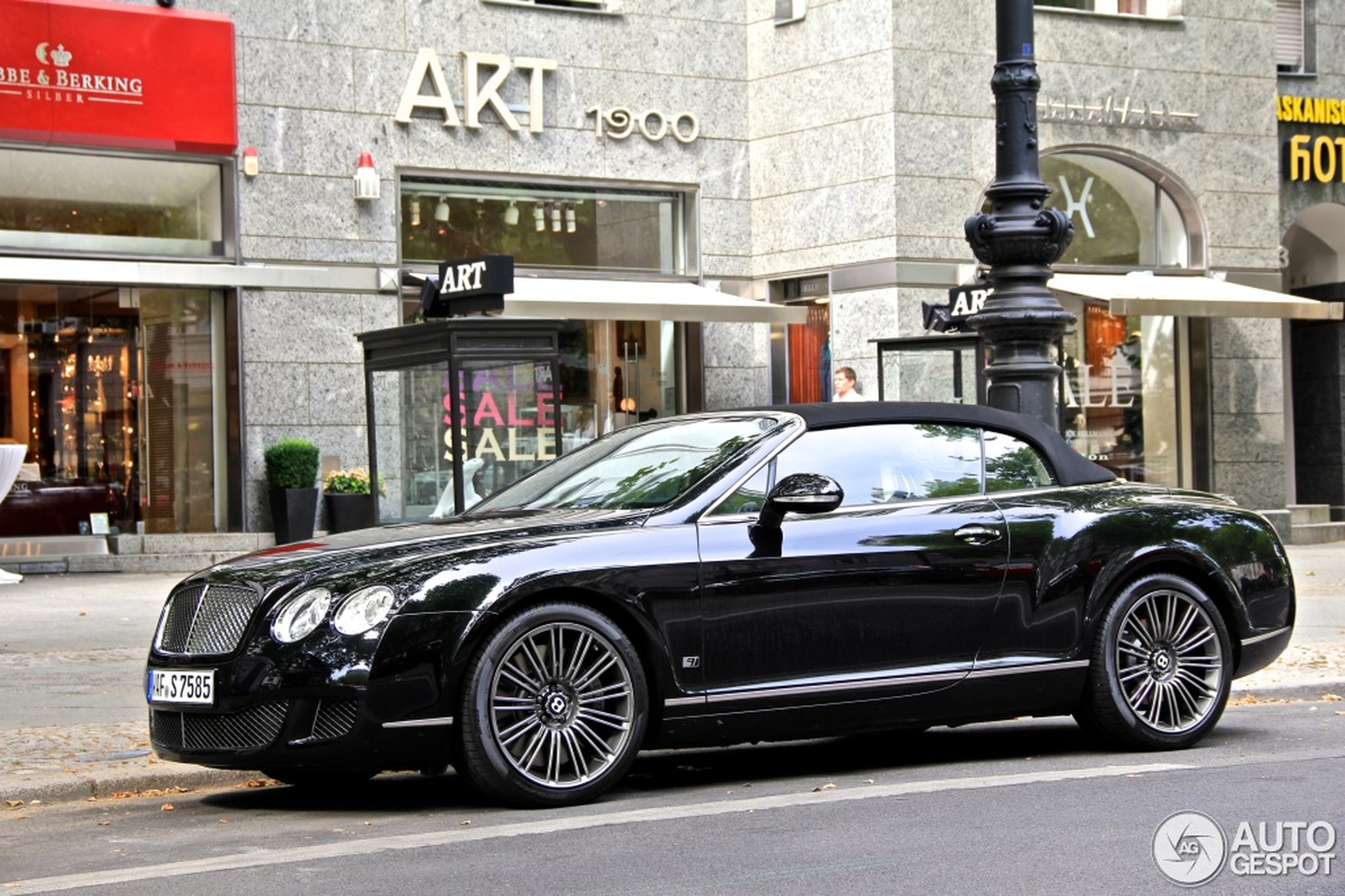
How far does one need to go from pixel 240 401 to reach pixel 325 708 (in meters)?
13.9

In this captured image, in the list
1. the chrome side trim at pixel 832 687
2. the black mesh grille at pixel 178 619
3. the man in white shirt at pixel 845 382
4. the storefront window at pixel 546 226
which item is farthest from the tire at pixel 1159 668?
the storefront window at pixel 546 226

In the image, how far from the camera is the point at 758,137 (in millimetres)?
23516

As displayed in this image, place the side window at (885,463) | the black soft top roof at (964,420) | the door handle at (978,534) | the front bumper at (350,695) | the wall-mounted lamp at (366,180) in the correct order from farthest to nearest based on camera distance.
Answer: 1. the wall-mounted lamp at (366,180)
2. the black soft top roof at (964,420)
3. the door handle at (978,534)
4. the side window at (885,463)
5. the front bumper at (350,695)

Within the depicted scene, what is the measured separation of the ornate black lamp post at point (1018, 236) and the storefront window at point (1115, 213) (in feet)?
41.6

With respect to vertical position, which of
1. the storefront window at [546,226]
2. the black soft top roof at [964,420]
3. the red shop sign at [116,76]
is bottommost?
the black soft top roof at [964,420]

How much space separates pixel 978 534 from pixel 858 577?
0.63m

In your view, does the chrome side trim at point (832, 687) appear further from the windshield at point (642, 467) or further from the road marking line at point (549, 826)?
the windshield at point (642, 467)

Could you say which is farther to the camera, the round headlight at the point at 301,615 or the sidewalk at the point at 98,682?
the sidewalk at the point at 98,682

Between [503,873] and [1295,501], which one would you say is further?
[1295,501]

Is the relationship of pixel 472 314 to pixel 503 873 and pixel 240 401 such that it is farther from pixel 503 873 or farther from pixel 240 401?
pixel 503 873

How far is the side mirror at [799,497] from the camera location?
7.57 meters

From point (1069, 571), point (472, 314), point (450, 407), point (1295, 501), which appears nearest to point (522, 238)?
point (472, 314)

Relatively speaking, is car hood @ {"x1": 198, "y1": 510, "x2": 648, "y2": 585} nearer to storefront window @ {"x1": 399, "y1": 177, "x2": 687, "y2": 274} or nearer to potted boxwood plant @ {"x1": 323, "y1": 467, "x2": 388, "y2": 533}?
potted boxwood plant @ {"x1": 323, "y1": 467, "x2": 388, "y2": 533}

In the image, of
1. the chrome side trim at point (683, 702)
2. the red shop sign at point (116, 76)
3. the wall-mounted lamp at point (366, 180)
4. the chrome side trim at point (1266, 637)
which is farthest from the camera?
the wall-mounted lamp at point (366, 180)
